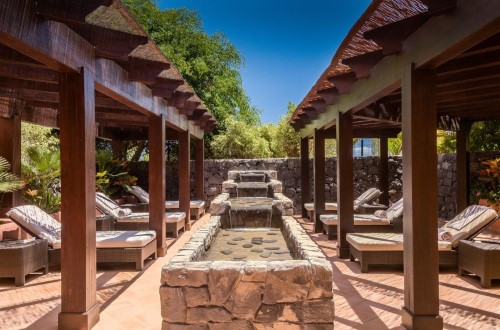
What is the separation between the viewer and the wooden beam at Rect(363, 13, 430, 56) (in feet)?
11.2

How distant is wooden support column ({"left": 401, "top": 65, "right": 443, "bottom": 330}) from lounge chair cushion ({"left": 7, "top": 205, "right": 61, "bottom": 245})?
4.86 m

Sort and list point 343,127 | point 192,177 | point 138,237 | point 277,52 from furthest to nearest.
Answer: point 277,52
point 192,177
point 343,127
point 138,237

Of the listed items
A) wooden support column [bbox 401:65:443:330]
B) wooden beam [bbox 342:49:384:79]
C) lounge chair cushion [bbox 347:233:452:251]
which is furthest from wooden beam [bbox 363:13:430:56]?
lounge chair cushion [bbox 347:233:452:251]

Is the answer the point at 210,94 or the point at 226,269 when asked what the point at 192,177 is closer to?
the point at 210,94

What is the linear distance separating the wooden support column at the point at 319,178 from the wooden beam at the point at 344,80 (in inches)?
138

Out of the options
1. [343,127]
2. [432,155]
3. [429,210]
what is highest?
[343,127]

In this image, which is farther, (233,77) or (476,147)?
(233,77)

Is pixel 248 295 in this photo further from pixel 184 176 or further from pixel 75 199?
pixel 184 176

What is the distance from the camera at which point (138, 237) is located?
6062mm

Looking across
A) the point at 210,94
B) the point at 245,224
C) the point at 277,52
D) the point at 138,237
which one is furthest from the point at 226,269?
the point at 277,52

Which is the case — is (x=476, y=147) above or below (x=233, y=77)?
below

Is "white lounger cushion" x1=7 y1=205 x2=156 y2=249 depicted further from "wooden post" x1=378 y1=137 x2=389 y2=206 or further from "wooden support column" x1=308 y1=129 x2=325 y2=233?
"wooden post" x1=378 y1=137 x2=389 y2=206

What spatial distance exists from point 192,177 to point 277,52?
30.7m

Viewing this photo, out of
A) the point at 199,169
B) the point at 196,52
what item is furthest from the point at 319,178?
the point at 196,52
